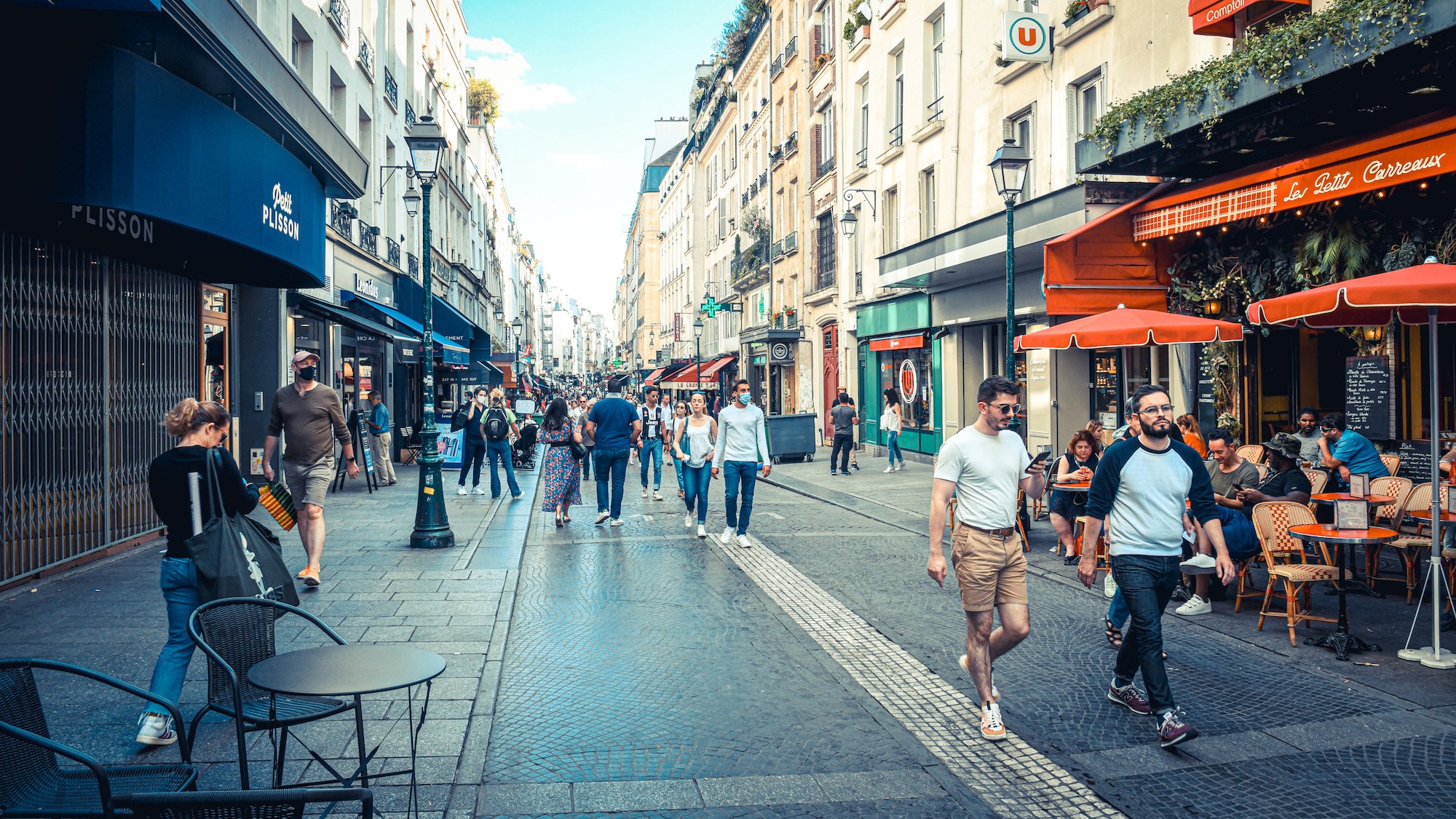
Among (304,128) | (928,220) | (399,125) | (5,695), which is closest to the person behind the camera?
(5,695)

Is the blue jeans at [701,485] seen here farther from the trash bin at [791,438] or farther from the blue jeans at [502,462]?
the trash bin at [791,438]

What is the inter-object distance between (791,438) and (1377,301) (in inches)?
700

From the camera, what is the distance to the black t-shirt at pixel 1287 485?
867 centimetres

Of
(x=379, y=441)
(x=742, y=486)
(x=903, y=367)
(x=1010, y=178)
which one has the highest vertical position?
(x=1010, y=178)

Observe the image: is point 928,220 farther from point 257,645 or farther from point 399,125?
point 257,645

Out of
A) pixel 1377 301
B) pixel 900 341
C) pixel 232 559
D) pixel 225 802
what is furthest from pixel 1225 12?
pixel 900 341

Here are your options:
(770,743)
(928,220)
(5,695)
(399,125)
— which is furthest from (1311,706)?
(399,125)

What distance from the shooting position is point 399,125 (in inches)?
1011

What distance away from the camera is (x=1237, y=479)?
840cm

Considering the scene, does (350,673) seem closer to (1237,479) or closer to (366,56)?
(1237,479)

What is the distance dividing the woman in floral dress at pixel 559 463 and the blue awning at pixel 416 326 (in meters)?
6.51

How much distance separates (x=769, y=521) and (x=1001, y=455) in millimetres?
8286

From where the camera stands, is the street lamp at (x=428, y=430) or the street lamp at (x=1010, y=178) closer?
the street lamp at (x=428, y=430)

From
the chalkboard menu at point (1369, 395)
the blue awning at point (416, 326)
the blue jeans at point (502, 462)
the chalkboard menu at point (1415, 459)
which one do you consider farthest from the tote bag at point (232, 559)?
the blue awning at point (416, 326)
